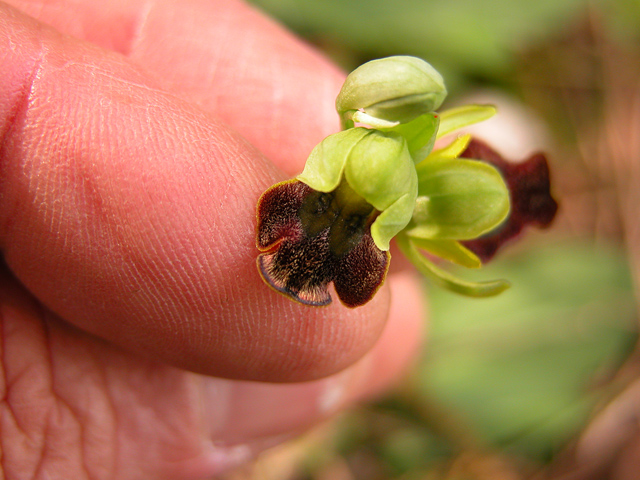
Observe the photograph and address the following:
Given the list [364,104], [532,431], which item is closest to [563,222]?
[532,431]

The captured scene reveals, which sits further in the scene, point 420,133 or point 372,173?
point 420,133

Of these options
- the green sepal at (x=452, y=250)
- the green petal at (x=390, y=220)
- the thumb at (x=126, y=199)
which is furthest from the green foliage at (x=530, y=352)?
the green petal at (x=390, y=220)

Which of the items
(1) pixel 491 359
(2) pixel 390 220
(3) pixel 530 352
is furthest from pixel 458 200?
(3) pixel 530 352

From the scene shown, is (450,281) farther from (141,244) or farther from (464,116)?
(141,244)

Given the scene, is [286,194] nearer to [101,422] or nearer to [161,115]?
[161,115]

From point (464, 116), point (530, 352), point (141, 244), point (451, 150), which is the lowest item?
point (530, 352)

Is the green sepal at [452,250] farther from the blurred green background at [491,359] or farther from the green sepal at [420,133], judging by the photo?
the blurred green background at [491,359]

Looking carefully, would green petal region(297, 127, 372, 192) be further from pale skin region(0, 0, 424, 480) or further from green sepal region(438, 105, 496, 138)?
green sepal region(438, 105, 496, 138)
